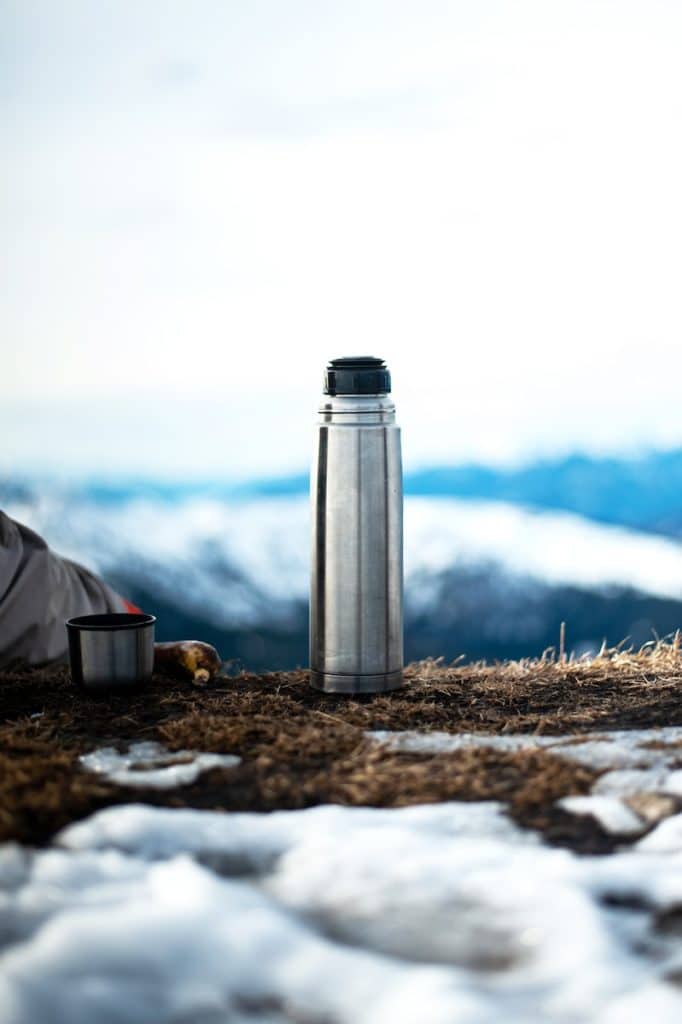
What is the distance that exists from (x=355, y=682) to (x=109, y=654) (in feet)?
2.68

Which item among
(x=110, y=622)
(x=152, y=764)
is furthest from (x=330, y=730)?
(x=110, y=622)

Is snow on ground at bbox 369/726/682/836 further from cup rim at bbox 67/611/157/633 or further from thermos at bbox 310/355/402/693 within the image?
cup rim at bbox 67/611/157/633

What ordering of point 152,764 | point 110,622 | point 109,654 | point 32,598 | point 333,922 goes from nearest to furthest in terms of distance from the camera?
point 333,922 < point 152,764 < point 109,654 < point 110,622 < point 32,598

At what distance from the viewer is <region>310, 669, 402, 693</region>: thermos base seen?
13.3 ft

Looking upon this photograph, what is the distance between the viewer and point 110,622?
13.5 feet

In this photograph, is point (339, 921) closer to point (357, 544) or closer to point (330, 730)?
point (330, 730)

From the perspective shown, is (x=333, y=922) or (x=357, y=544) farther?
(x=357, y=544)

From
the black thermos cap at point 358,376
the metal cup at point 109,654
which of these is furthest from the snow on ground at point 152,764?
the black thermos cap at point 358,376

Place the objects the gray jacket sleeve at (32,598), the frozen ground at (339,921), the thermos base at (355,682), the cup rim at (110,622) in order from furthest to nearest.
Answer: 1. the gray jacket sleeve at (32,598)
2. the thermos base at (355,682)
3. the cup rim at (110,622)
4. the frozen ground at (339,921)

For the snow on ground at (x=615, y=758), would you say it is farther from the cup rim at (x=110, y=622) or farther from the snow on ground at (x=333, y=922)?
the cup rim at (x=110, y=622)

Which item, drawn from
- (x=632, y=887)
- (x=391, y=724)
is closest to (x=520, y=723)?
(x=391, y=724)

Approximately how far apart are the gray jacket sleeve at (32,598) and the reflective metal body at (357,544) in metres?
1.23

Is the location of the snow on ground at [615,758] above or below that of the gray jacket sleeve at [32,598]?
below

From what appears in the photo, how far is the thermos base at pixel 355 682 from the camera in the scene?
4.06 m
